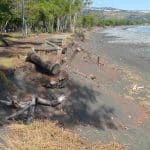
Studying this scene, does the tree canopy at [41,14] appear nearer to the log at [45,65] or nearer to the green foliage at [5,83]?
the log at [45,65]

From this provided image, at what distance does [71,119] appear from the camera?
1991 centimetres

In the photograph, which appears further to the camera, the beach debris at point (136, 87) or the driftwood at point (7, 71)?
the beach debris at point (136, 87)

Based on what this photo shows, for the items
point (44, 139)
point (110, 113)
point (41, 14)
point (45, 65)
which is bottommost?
point (41, 14)

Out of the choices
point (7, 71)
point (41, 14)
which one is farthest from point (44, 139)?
point (41, 14)

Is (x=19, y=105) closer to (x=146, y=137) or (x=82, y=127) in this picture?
(x=82, y=127)

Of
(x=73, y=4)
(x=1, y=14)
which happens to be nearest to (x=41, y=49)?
(x=1, y=14)

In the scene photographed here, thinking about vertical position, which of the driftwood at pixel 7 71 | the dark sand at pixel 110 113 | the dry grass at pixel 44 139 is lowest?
the dark sand at pixel 110 113

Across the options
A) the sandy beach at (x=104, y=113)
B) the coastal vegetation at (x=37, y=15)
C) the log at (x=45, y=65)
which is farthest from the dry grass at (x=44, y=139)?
the coastal vegetation at (x=37, y=15)

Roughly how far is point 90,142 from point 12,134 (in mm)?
3093

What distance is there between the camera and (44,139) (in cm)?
1606

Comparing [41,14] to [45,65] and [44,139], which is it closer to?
[45,65]

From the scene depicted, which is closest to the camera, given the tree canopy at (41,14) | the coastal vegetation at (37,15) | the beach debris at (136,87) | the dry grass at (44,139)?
the dry grass at (44,139)

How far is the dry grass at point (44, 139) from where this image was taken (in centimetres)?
1515

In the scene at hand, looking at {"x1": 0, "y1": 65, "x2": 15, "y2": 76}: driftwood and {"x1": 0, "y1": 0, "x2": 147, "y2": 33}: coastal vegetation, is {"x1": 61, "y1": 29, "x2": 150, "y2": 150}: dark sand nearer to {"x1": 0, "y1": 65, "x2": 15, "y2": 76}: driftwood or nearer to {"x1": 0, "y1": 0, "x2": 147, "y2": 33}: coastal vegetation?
{"x1": 0, "y1": 65, "x2": 15, "y2": 76}: driftwood
